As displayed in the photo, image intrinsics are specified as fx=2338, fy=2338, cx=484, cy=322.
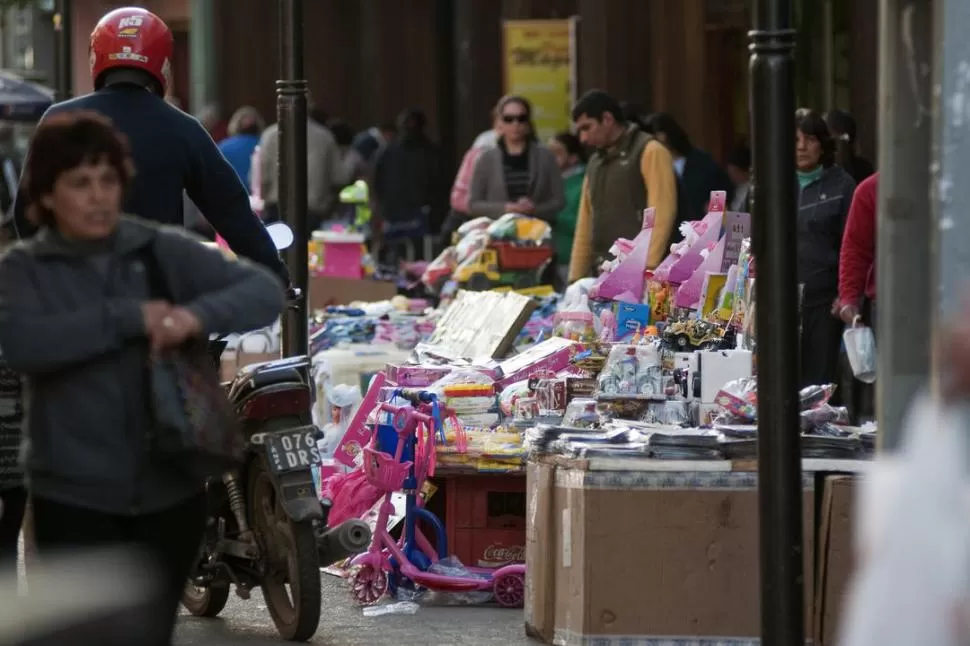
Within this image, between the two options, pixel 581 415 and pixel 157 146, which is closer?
pixel 157 146

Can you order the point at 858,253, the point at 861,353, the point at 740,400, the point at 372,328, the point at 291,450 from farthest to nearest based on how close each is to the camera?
the point at 372,328 → the point at 858,253 → the point at 861,353 → the point at 740,400 → the point at 291,450

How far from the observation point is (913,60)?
17.6ft

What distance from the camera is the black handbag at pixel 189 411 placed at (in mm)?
4688

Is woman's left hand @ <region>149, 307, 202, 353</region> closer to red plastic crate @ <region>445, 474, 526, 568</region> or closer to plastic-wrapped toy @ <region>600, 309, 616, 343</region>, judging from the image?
red plastic crate @ <region>445, 474, 526, 568</region>

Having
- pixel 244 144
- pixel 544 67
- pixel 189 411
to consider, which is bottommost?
pixel 189 411

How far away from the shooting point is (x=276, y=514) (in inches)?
292

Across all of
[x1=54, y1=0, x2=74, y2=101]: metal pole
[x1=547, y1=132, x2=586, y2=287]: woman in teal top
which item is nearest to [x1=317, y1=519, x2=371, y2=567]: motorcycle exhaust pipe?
[x1=547, y1=132, x2=586, y2=287]: woman in teal top

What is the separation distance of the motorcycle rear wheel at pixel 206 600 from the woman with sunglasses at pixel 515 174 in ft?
22.3

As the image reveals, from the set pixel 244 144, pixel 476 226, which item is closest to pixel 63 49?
pixel 476 226

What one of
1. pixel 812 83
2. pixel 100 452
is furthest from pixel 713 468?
pixel 812 83

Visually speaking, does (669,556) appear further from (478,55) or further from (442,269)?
(478,55)

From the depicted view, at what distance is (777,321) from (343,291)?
9025 mm

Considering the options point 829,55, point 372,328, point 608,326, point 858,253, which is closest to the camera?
point 608,326

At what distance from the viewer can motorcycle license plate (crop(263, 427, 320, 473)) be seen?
7.25 m
